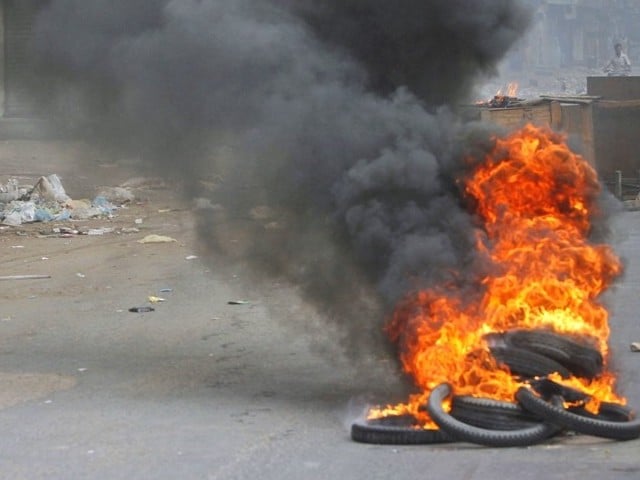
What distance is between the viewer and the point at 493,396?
7145 mm

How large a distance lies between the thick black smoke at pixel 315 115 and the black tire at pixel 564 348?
69cm

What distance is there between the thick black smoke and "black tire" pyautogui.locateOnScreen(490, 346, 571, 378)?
27.7 inches

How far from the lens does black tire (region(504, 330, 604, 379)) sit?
7.08 m

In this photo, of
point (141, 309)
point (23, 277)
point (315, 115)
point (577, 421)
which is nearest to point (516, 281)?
point (577, 421)

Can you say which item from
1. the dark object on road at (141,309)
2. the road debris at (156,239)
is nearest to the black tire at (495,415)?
the dark object on road at (141,309)

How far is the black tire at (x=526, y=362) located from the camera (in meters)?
7.05

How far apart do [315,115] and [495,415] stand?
8.37ft

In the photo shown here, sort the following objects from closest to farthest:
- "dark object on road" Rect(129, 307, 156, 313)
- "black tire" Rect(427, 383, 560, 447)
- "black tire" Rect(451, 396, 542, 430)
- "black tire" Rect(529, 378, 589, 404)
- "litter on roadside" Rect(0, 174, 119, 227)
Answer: "black tire" Rect(427, 383, 560, 447) < "black tire" Rect(451, 396, 542, 430) < "black tire" Rect(529, 378, 589, 404) < "dark object on road" Rect(129, 307, 156, 313) < "litter on roadside" Rect(0, 174, 119, 227)

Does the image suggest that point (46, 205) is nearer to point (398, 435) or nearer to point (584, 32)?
point (398, 435)

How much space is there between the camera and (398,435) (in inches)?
273

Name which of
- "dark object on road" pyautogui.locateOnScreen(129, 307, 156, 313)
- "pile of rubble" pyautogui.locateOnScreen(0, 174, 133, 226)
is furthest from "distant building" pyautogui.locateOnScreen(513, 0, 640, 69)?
"dark object on road" pyautogui.locateOnScreen(129, 307, 156, 313)

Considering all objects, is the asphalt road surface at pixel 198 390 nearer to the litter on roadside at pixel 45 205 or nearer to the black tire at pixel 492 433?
the black tire at pixel 492 433

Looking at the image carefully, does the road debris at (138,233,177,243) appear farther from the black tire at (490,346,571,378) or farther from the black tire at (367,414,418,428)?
the black tire at (490,346,571,378)

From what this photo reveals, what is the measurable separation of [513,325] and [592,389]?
589 mm
